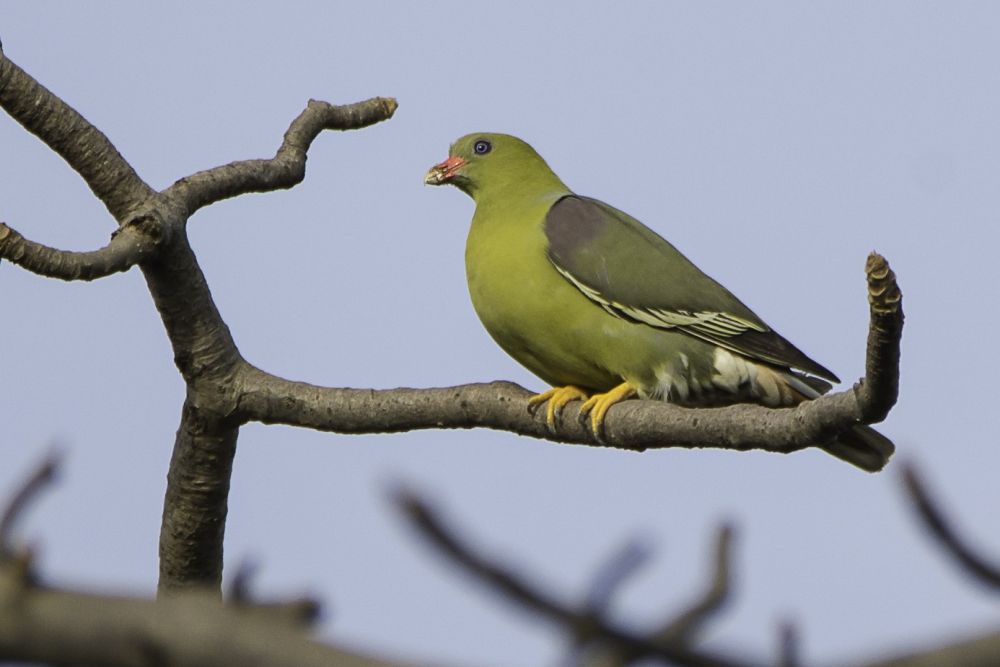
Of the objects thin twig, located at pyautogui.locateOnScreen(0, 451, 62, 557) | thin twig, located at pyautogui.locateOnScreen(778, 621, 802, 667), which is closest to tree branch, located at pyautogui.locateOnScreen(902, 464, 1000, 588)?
thin twig, located at pyautogui.locateOnScreen(778, 621, 802, 667)

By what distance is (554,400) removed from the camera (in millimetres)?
5133

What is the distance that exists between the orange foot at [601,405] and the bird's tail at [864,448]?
815 millimetres

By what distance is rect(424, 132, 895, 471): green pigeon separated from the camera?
5.83 m

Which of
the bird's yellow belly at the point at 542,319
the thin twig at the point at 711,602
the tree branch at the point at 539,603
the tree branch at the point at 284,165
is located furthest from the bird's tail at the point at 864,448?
the tree branch at the point at 539,603

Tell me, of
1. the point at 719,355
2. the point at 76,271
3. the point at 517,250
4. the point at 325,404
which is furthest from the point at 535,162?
the point at 76,271

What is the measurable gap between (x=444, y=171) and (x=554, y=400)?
262 cm

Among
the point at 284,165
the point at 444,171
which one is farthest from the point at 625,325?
the point at 444,171

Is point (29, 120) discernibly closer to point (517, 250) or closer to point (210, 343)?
point (210, 343)

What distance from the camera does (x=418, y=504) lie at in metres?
1.24

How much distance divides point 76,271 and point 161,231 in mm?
539

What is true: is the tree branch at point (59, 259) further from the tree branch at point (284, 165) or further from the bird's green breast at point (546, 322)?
the bird's green breast at point (546, 322)

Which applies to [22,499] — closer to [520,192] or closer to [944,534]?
[944,534]

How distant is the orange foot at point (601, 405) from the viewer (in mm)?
4816

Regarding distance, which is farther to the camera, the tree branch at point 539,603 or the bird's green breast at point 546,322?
the bird's green breast at point 546,322
